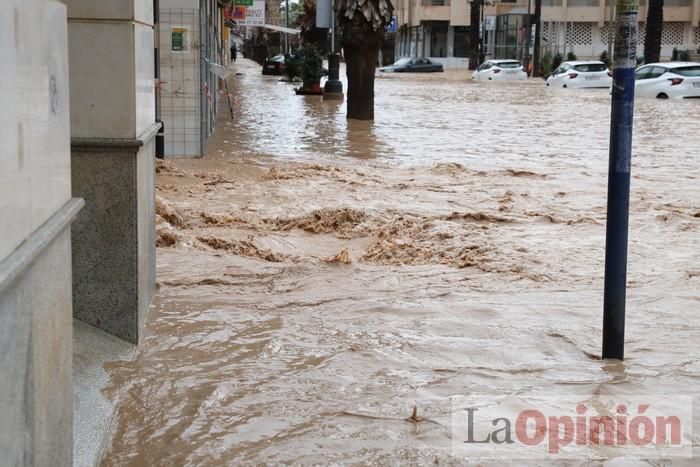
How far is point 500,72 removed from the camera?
187 feet

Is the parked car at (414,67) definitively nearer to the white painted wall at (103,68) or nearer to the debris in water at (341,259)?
the debris in water at (341,259)

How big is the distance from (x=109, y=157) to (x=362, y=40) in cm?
2021

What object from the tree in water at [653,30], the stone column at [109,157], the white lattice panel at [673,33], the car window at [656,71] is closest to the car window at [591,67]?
the tree in water at [653,30]

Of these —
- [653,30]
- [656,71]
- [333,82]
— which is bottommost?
[333,82]

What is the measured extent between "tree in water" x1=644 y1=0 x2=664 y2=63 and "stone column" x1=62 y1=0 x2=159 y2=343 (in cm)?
4279

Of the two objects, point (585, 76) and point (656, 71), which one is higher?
point (656, 71)

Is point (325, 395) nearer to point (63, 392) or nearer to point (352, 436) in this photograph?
point (352, 436)

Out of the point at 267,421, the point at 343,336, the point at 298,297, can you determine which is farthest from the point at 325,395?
the point at 298,297

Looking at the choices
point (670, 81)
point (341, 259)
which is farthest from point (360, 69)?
point (341, 259)

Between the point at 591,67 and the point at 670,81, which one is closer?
the point at 670,81

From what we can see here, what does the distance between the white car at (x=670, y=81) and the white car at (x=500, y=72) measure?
18338 millimetres

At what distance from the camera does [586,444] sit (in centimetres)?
428

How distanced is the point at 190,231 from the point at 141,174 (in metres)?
3.93

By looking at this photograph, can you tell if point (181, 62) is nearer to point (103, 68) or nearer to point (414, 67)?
point (103, 68)
